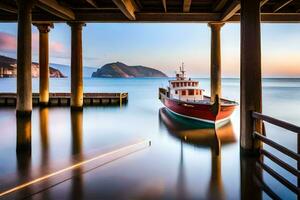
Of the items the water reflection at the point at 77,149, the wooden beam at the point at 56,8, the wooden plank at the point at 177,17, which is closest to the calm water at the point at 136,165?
the water reflection at the point at 77,149

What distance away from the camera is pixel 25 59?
1579 centimetres

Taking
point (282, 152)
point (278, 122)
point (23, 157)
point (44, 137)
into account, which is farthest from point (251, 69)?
point (44, 137)

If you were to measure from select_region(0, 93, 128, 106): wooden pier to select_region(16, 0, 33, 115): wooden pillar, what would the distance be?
11.5 meters

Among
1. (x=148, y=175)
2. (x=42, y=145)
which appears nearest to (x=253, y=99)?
(x=148, y=175)

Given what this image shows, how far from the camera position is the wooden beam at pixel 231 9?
15382 mm

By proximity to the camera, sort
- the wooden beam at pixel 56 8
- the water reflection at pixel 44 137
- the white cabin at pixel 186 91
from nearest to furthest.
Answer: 1. the water reflection at pixel 44 137
2. the wooden beam at pixel 56 8
3. the white cabin at pixel 186 91

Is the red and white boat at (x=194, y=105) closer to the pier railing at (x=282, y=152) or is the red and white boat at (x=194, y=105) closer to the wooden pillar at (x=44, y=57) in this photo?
the pier railing at (x=282, y=152)

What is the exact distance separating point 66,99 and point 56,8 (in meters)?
13.1

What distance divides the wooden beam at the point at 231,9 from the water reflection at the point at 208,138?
6527 mm

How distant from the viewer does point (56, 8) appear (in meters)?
17.1

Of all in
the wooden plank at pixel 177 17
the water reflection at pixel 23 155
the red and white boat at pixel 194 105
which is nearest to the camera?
the water reflection at pixel 23 155

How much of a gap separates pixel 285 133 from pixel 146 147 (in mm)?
8259

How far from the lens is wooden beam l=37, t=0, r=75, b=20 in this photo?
1625 centimetres

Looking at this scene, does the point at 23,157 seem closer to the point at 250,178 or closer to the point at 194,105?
the point at 250,178
